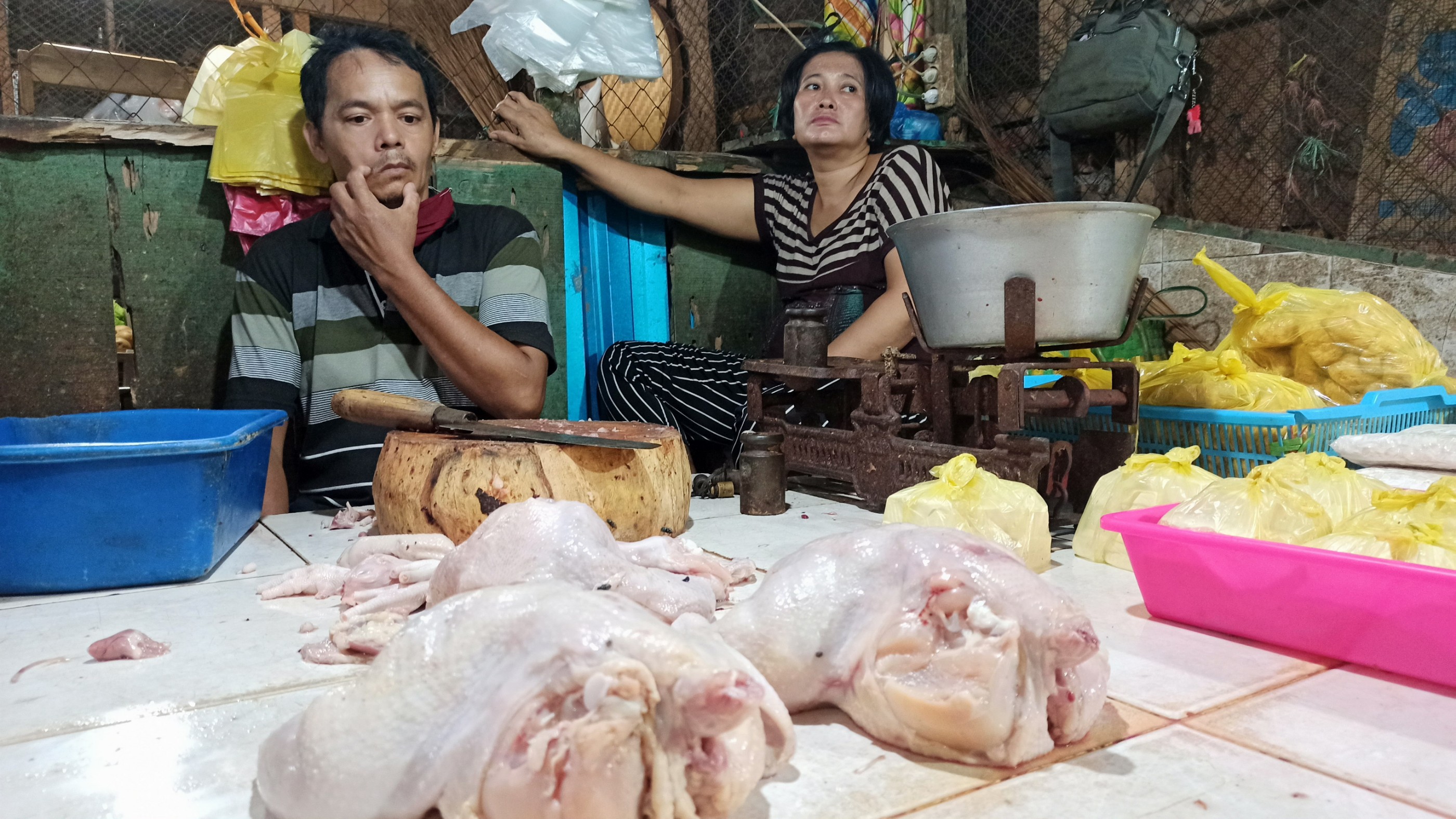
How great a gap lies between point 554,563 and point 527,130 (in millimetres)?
2849

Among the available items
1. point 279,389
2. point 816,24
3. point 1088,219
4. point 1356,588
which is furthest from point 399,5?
point 1356,588

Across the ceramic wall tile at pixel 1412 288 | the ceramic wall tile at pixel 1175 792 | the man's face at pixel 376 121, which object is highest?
the man's face at pixel 376 121

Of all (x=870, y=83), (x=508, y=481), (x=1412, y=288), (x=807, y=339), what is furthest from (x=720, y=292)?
(x=1412, y=288)

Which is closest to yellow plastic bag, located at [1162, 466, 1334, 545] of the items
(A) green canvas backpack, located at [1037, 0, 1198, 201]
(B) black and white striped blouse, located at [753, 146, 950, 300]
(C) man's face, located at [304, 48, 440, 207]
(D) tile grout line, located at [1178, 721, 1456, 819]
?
(D) tile grout line, located at [1178, 721, 1456, 819]

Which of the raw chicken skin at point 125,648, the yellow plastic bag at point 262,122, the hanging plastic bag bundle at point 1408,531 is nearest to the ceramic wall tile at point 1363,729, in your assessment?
the hanging plastic bag bundle at point 1408,531

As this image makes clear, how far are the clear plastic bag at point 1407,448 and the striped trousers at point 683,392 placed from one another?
203 centimetres

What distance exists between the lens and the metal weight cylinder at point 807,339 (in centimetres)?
306

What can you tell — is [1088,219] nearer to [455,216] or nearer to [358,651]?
[358,651]

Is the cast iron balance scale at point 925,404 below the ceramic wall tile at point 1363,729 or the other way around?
the other way around

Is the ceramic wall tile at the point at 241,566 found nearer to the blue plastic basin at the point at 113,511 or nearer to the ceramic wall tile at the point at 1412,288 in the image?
the blue plastic basin at the point at 113,511

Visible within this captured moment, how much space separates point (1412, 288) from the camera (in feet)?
14.0

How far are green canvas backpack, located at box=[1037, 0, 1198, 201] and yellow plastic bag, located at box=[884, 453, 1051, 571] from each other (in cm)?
384

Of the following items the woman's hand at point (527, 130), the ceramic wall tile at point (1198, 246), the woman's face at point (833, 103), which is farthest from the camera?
the ceramic wall tile at point (1198, 246)

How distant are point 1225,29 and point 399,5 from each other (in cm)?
489
